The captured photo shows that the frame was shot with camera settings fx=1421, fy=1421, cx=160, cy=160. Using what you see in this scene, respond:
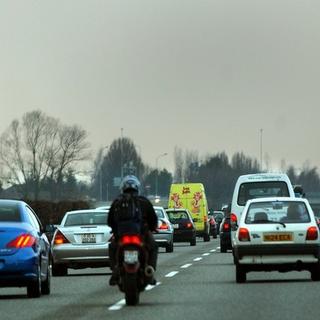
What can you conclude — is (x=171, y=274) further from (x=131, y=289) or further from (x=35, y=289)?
(x=131, y=289)

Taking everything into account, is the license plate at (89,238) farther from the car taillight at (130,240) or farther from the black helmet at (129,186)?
the car taillight at (130,240)

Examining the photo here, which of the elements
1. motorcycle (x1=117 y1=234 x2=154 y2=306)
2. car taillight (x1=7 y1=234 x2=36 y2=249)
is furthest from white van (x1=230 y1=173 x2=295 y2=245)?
motorcycle (x1=117 y1=234 x2=154 y2=306)

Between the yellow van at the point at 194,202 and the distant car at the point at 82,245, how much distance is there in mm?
36923

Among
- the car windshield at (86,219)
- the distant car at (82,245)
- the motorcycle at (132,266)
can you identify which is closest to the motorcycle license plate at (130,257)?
the motorcycle at (132,266)

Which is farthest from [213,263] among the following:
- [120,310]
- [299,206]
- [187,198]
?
[187,198]

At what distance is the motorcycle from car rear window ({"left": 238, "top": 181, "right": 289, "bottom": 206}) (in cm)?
1832

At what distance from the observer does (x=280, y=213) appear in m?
24.8

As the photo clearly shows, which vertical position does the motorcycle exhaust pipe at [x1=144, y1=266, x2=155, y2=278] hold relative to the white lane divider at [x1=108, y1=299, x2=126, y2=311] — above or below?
above

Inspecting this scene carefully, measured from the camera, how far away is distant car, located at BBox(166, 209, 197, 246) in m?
54.7

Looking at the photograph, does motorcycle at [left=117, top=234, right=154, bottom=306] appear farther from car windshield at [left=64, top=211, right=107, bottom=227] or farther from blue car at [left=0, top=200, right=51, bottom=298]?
car windshield at [left=64, top=211, right=107, bottom=227]

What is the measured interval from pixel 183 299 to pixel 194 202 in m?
48.1

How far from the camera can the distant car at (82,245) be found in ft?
91.9

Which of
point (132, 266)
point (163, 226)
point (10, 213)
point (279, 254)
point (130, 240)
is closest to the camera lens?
point (132, 266)

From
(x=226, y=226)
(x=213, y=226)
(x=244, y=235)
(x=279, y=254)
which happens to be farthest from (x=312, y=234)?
(x=213, y=226)
